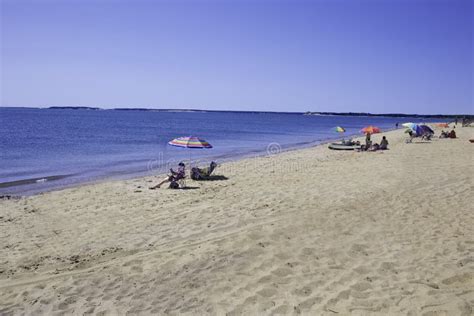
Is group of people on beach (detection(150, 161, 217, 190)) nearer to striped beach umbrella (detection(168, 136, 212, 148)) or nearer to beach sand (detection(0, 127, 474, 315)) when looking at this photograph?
striped beach umbrella (detection(168, 136, 212, 148))

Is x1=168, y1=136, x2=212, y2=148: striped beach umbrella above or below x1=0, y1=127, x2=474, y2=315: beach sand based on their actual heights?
above

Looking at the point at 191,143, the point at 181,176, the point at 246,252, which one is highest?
the point at 191,143

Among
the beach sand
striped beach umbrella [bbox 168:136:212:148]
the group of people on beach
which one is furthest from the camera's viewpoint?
striped beach umbrella [bbox 168:136:212:148]

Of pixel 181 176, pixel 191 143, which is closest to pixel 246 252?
pixel 181 176

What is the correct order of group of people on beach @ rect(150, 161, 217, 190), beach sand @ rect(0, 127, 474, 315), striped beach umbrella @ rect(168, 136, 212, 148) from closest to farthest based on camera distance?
beach sand @ rect(0, 127, 474, 315) → group of people on beach @ rect(150, 161, 217, 190) → striped beach umbrella @ rect(168, 136, 212, 148)

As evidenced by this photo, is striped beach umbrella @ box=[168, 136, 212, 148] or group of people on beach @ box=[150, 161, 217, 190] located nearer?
group of people on beach @ box=[150, 161, 217, 190]

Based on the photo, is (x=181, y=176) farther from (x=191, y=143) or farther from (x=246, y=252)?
(x=246, y=252)

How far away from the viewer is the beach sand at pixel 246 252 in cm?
496

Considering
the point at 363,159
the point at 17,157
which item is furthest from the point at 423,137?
the point at 17,157

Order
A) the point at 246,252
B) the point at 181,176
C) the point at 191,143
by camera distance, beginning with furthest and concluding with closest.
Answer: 1. the point at 191,143
2. the point at 181,176
3. the point at 246,252

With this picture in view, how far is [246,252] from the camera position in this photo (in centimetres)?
649

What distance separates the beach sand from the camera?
4957mm

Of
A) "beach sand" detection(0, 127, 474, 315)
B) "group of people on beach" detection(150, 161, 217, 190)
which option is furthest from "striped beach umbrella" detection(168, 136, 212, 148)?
"beach sand" detection(0, 127, 474, 315)

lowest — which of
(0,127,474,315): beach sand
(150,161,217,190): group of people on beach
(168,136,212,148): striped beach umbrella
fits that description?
(0,127,474,315): beach sand
